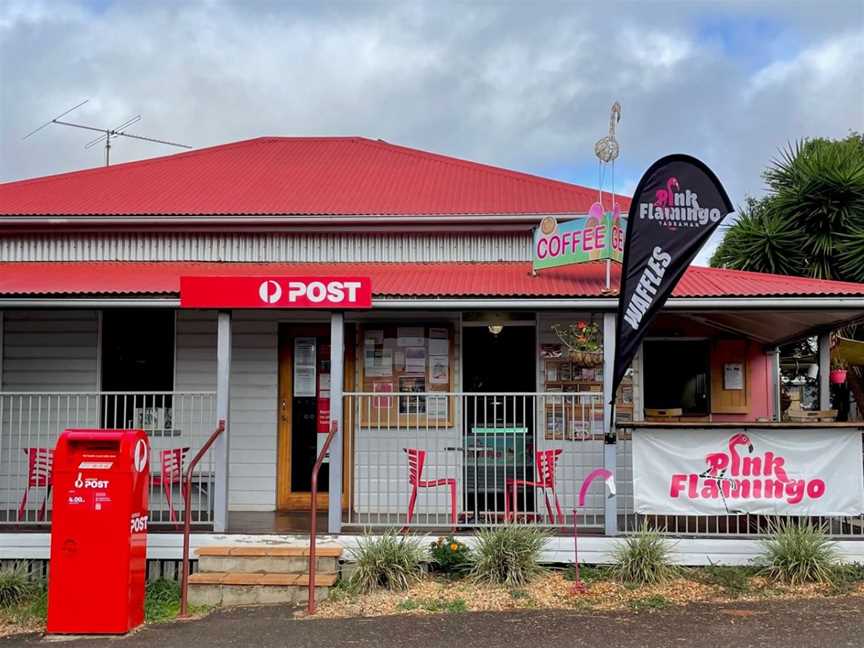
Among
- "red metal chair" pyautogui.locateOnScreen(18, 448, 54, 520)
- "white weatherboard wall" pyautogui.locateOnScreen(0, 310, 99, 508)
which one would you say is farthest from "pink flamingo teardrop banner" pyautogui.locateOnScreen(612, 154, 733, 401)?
"white weatherboard wall" pyautogui.locateOnScreen(0, 310, 99, 508)

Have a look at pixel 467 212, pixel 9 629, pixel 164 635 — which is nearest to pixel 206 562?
pixel 164 635

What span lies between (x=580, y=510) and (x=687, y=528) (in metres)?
1.21

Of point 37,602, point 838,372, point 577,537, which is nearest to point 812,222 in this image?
point 838,372

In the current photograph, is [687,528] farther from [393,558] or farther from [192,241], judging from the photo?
[192,241]

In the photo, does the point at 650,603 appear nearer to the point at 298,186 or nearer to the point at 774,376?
the point at 774,376

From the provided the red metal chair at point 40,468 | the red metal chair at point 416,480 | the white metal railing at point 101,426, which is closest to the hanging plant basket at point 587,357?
the red metal chair at point 416,480

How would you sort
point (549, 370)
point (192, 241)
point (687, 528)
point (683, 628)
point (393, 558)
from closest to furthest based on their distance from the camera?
point (683, 628), point (393, 558), point (687, 528), point (549, 370), point (192, 241)

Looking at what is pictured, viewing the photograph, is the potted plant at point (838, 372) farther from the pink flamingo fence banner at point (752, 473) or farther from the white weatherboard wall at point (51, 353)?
the white weatherboard wall at point (51, 353)

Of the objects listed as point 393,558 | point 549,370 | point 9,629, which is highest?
point 549,370

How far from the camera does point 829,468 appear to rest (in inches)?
312

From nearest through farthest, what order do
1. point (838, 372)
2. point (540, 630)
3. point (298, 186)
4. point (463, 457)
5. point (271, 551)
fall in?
point (540, 630)
point (271, 551)
point (463, 457)
point (298, 186)
point (838, 372)

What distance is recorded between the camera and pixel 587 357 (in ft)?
29.9

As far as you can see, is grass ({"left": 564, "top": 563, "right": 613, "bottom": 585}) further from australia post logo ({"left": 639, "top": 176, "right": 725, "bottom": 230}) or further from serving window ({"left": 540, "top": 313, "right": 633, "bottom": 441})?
australia post logo ({"left": 639, "top": 176, "right": 725, "bottom": 230})

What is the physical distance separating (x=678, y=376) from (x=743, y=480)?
3.98 meters
